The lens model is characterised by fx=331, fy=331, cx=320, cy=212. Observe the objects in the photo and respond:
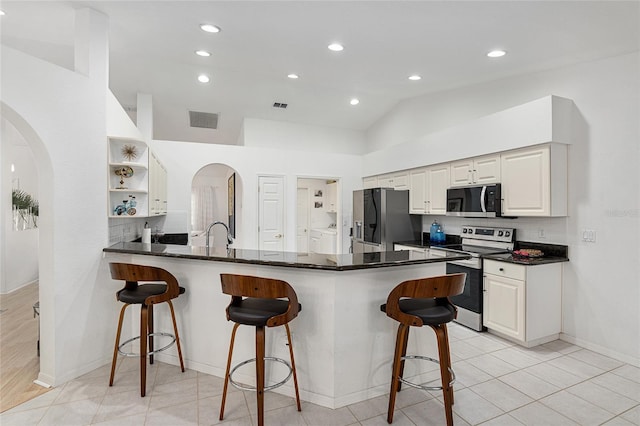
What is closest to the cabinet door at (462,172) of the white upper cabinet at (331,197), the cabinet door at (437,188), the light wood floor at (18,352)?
the cabinet door at (437,188)

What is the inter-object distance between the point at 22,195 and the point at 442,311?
22.1 ft

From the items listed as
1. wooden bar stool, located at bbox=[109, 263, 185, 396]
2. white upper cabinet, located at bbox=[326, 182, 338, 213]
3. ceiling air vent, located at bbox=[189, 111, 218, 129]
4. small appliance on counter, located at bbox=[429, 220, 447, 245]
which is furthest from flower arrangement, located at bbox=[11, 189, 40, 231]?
small appliance on counter, located at bbox=[429, 220, 447, 245]

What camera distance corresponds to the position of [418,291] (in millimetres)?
1997

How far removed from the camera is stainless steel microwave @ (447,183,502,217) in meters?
3.80

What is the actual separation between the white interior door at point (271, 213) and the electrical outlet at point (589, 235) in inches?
167

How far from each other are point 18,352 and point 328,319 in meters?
3.03

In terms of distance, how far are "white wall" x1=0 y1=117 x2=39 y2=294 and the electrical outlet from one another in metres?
7.49

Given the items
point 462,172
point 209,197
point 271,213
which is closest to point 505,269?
point 462,172

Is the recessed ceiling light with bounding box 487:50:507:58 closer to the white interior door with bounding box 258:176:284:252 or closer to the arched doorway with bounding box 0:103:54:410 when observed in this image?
the white interior door with bounding box 258:176:284:252

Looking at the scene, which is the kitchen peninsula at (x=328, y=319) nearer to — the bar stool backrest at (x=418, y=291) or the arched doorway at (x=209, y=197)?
the bar stool backrest at (x=418, y=291)

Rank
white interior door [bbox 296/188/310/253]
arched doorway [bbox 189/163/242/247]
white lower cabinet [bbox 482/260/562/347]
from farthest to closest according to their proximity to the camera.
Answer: arched doorway [bbox 189/163/242/247]
white interior door [bbox 296/188/310/253]
white lower cabinet [bbox 482/260/562/347]

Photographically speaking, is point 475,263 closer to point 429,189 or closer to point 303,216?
point 429,189

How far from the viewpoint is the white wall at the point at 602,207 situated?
3.01m

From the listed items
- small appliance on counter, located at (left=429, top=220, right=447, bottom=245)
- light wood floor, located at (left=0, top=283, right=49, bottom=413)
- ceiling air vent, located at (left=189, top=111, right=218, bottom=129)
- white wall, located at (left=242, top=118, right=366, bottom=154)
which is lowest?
light wood floor, located at (left=0, top=283, right=49, bottom=413)
